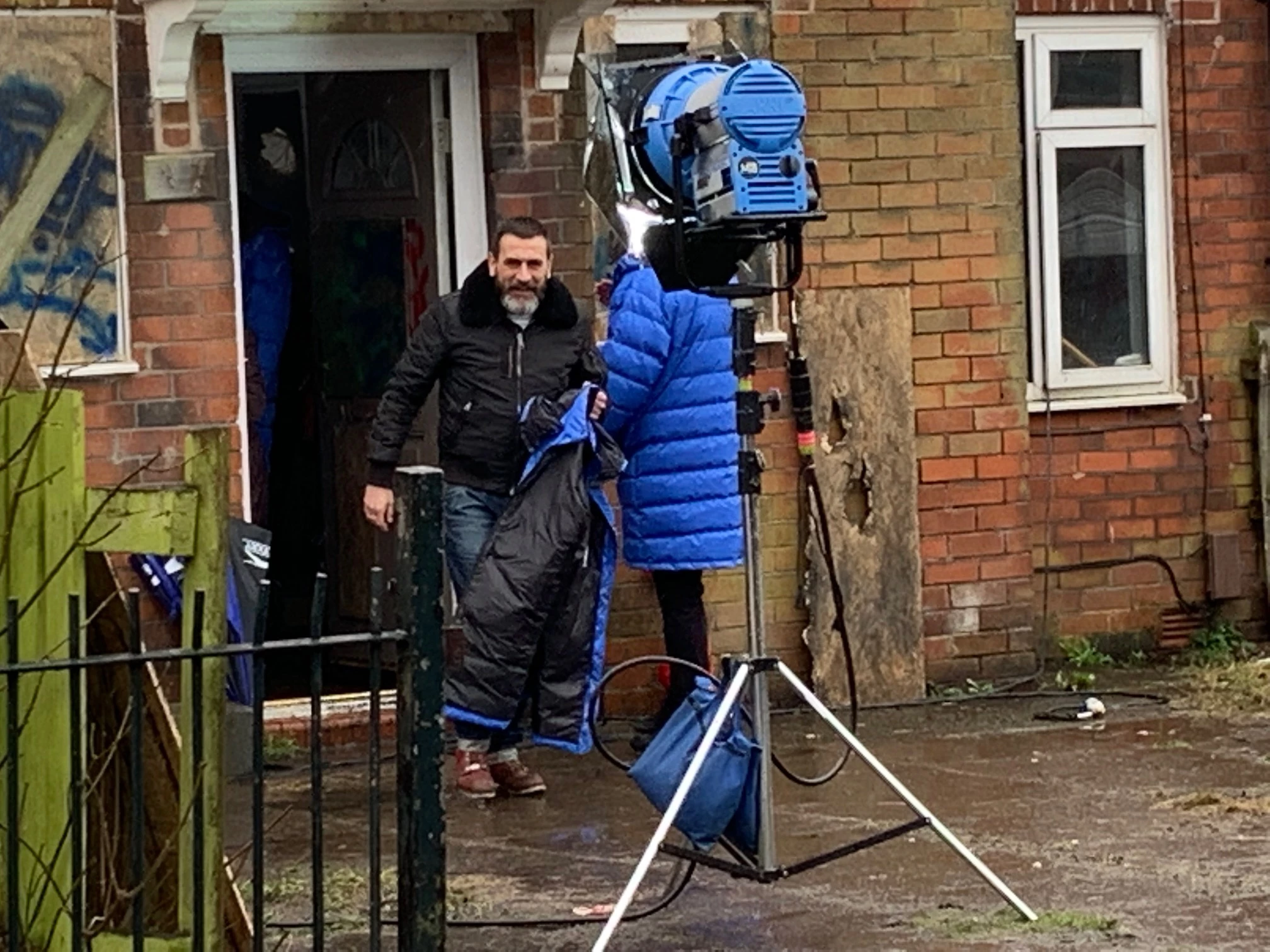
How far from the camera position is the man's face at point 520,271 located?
8555 millimetres

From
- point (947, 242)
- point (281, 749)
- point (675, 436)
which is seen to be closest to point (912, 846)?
point (675, 436)

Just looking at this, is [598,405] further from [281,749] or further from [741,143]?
[741,143]

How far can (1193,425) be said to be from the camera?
1144 cm

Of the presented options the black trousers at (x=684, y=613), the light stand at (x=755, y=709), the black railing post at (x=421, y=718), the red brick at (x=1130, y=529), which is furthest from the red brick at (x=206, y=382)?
the black railing post at (x=421, y=718)

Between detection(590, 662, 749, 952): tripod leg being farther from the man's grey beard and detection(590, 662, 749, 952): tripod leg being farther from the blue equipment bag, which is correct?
the man's grey beard

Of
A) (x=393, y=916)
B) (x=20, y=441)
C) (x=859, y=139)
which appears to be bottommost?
(x=393, y=916)

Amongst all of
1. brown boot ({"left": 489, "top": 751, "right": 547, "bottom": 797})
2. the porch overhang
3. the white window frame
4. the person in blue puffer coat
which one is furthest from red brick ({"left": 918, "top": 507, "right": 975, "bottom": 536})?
brown boot ({"left": 489, "top": 751, "right": 547, "bottom": 797})

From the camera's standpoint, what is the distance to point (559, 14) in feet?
30.9

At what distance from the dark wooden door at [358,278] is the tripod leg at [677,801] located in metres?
3.94

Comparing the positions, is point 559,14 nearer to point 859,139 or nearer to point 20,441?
point 859,139

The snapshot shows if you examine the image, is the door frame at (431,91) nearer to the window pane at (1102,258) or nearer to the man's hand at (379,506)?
the man's hand at (379,506)

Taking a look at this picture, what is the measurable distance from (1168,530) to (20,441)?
745 centimetres

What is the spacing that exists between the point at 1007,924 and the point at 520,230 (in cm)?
311

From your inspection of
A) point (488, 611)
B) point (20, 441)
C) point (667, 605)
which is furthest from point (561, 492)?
point (20, 441)
